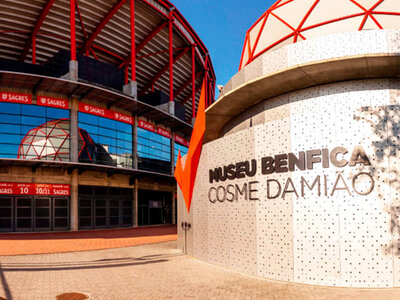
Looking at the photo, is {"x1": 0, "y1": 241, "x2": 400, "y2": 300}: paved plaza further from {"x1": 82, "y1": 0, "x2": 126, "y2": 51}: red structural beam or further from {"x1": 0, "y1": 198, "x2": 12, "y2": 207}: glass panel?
{"x1": 82, "y1": 0, "x2": 126, "y2": 51}: red structural beam

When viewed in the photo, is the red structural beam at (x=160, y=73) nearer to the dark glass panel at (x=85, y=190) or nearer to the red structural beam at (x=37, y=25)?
the red structural beam at (x=37, y=25)

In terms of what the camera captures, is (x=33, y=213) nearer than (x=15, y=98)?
No

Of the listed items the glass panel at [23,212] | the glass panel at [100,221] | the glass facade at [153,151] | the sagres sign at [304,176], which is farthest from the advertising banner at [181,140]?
the sagres sign at [304,176]

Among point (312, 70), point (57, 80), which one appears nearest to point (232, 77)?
point (312, 70)

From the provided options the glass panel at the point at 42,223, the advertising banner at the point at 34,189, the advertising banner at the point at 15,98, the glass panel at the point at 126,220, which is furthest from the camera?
the glass panel at the point at 126,220

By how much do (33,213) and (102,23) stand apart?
17191 millimetres

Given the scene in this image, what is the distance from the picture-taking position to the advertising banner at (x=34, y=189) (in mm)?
23172

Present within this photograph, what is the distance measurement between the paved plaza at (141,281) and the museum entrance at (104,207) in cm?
1451

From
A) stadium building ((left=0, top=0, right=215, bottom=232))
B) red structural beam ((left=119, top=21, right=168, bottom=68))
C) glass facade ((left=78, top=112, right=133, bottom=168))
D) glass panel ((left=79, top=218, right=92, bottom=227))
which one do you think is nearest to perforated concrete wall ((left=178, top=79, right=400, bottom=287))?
stadium building ((left=0, top=0, right=215, bottom=232))

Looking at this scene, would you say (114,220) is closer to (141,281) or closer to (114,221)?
(114,221)

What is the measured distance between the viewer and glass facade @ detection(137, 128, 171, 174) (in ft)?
101

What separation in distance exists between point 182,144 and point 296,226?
30.4m

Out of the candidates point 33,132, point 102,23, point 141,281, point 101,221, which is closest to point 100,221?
point 101,221

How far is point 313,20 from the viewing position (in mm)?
13484
